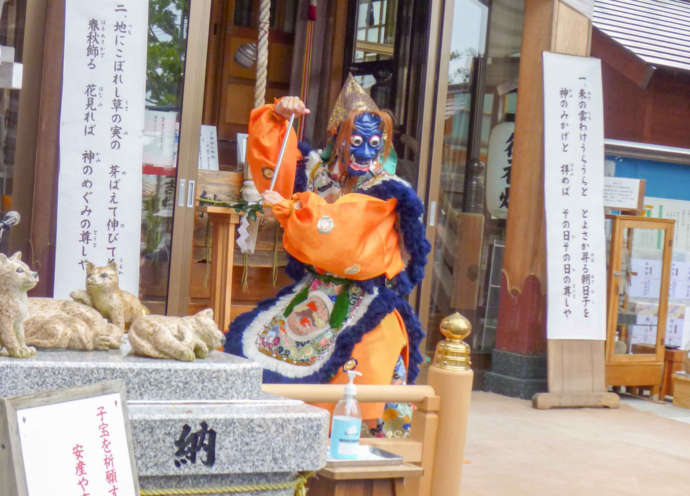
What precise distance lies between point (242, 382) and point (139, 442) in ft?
0.74

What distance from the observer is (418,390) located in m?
2.20

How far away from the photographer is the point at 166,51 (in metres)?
4.40

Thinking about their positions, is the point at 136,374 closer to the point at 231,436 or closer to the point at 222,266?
the point at 231,436

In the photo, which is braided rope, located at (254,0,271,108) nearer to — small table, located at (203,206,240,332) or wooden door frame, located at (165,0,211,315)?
wooden door frame, located at (165,0,211,315)

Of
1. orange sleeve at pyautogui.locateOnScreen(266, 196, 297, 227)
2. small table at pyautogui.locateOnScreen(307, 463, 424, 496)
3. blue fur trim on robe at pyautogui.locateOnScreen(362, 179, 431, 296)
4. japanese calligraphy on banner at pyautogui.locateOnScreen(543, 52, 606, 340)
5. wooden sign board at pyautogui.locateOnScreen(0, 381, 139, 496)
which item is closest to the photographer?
wooden sign board at pyautogui.locateOnScreen(0, 381, 139, 496)

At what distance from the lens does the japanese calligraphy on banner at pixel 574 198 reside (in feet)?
18.0

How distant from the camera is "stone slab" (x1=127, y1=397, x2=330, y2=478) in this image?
1498 millimetres

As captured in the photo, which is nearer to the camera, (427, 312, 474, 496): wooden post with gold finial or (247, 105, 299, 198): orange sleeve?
(427, 312, 474, 496): wooden post with gold finial

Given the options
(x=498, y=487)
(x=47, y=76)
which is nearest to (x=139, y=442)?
(x=498, y=487)

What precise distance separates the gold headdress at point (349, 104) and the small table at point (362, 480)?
5.29 ft

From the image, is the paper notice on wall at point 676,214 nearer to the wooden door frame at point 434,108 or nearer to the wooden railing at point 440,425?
the wooden door frame at point 434,108

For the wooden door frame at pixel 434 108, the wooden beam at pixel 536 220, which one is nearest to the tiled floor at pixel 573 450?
the wooden beam at pixel 536 220

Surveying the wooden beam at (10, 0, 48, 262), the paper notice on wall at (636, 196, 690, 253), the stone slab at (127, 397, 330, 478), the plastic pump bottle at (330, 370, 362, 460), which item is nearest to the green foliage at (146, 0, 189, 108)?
the wooden beam at (10, 0, 48, 262)

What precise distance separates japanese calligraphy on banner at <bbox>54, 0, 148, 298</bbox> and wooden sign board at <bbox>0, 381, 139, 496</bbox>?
2.71m
